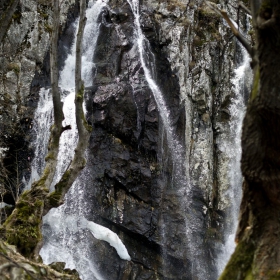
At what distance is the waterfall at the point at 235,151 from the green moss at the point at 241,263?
10.3 meters

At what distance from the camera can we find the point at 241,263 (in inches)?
149

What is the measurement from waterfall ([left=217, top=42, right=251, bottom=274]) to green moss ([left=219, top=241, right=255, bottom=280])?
33.7 feet

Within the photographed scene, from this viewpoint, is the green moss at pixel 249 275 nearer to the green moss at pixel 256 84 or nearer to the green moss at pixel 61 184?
the green moss at pixel 256 84

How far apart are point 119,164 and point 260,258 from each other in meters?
9.30

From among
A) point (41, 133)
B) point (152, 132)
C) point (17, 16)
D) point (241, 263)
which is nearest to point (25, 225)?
point (241, 263)

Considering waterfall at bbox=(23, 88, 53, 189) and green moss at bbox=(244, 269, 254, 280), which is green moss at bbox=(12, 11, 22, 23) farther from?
green moss at bbox=(244, 269, 254, 280)

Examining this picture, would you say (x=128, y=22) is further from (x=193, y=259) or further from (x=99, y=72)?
(x=193, y=259)

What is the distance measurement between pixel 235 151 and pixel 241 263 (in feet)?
37.8

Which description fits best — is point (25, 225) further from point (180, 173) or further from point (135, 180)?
point (180, 173)

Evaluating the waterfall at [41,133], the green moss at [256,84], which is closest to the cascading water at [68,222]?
the waterfall at [41,133]

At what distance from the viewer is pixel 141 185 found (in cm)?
1280

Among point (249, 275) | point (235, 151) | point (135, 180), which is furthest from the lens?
point (235, 151)

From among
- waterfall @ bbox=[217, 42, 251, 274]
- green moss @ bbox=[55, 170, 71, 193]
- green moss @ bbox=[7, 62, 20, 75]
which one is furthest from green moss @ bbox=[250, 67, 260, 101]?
green moss @ bbox=[7, 62, 20, 75]

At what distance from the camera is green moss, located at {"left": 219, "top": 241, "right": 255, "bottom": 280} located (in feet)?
12.2
